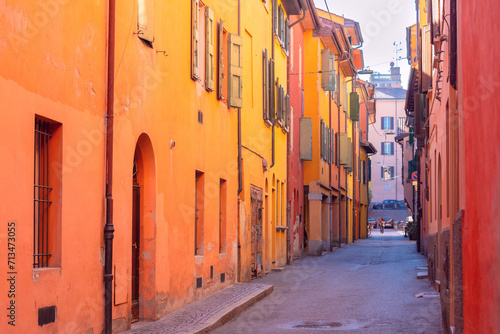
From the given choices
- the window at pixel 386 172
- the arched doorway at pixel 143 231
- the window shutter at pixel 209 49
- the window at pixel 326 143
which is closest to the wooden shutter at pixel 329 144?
the window at pixel 326 143

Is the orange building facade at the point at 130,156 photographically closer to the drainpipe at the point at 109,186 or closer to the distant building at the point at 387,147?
the drainpipe at the point at 109,186

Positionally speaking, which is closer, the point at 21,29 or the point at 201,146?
the point at 21,29

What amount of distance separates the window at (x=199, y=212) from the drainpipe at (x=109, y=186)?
5200 mm

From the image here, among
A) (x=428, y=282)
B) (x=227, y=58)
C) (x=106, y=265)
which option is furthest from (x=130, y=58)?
(x=428, y=282)

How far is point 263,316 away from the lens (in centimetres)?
1264

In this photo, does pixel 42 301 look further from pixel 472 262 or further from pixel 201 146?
pixel 201 146

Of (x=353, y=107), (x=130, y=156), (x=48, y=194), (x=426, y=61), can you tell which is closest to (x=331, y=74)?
(x=353, y=107)

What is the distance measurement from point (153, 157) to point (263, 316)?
321 cm

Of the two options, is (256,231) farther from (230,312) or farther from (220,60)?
(230,312)

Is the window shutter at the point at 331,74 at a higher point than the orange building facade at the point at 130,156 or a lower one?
higher

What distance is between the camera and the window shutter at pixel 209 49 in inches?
571

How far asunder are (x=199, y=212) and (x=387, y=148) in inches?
2903

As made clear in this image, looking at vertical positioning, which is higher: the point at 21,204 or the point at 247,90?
the point at 247,90

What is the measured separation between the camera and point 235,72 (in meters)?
16.6
